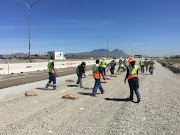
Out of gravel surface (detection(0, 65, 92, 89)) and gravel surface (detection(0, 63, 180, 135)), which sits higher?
gravel surface (detection(0, 65, 92, 89))

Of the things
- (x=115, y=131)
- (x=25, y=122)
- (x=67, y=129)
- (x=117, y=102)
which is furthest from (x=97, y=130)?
(x=117, y=102)

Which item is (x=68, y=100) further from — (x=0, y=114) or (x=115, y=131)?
(x=115, y=131)

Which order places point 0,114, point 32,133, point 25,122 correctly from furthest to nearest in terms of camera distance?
1. point 0,114
2. point 25,122
3. point 32,133

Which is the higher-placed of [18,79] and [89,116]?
[18,79]

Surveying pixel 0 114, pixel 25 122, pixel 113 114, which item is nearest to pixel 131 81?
pixel 113 114

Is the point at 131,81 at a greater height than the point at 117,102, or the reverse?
the point at 131,81

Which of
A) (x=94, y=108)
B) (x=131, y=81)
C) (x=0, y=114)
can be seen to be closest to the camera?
(x=0, y=114)

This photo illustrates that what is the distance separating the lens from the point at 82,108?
6113 mm

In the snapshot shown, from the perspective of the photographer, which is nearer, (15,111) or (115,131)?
(115,131)

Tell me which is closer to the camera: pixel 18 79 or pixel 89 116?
pixel 89 116

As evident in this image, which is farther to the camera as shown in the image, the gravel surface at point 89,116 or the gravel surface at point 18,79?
the gravel surface at point 18,79

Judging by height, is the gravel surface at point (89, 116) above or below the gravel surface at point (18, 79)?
below

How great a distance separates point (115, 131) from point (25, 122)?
2572 mm

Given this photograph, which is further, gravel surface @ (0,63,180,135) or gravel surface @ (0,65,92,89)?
gravel surface @ (0,65,92,89)
